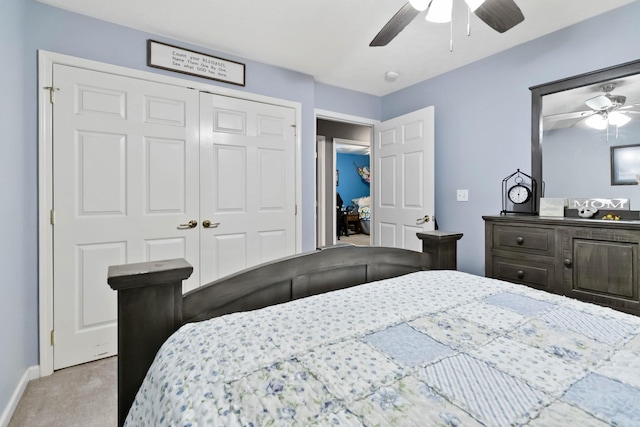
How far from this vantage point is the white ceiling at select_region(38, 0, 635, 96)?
2.06 meters

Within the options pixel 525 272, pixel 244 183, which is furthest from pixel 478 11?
pixel 244 183

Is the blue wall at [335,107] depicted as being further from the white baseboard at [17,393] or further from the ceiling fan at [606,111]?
the ceiling fan at [606,111]

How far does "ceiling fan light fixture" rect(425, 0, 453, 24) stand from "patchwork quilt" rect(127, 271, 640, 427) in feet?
5.04

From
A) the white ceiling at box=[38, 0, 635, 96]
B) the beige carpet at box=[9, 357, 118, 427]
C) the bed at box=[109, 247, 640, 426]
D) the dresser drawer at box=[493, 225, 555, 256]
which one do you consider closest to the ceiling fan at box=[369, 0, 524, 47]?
the white ceiling at box=[38, 0, 635, 96]

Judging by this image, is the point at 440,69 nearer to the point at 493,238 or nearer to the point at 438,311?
the point at 493,238

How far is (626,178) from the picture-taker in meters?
2.12

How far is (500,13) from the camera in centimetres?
169

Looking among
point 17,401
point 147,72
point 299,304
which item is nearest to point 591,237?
point 299,304

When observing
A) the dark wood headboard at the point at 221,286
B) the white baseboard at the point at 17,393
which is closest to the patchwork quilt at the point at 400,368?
the dark wood headboard at the point at 221,286

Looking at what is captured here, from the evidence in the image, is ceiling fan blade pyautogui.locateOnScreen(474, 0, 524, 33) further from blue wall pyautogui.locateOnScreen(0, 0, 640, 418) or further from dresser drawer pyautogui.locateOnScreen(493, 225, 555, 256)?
dresser drawer pyautogui.locateOnScreen(493, 225, 555, 256)

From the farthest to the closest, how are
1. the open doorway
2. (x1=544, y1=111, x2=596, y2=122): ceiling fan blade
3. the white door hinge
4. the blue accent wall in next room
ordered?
the blue accent wall in next room, the open doorway, (x1=544, y1=111, x2=596, y2=122): ceiling fan blade, the white door hinge

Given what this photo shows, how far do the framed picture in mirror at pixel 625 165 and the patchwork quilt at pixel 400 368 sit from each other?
5.35 ft

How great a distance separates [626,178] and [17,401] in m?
4.00

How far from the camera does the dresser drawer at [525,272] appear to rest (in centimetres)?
213
